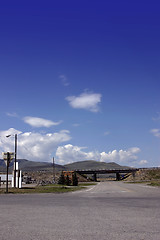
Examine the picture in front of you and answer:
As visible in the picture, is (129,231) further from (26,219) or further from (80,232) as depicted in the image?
(26,219)

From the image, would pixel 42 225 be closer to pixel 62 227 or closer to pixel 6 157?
pixel 62 227

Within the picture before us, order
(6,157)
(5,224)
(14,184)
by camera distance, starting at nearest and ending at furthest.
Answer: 1. (5,224)
2. (6,157)
3. (14,184)

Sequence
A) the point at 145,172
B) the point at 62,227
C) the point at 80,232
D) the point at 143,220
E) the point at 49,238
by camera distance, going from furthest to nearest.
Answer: the point at 145,172 < the point at 143,220 < the point at 62,227 < the point at 80,232 < the point at 49,238

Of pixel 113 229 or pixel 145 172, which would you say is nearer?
pixel 113 229

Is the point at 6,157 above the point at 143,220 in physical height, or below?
above

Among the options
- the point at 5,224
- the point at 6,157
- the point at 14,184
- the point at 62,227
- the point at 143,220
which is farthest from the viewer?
the point at 14,184

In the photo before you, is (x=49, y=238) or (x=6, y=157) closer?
(x=49, y=238)

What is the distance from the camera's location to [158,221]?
9.96 metres

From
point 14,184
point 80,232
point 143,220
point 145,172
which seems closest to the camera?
point 80,232

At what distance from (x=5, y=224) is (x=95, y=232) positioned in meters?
3.38

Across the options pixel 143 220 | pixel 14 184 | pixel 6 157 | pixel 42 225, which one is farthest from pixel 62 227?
pixel 14 184

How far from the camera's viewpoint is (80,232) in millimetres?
8070

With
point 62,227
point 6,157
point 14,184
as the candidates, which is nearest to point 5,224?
point 62,227

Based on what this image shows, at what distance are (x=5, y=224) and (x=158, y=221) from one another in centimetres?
546
